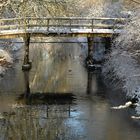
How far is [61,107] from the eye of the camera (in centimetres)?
2411

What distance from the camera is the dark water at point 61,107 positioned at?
1977 centimetres

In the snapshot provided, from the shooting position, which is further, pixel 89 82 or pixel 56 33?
pixel 56 33

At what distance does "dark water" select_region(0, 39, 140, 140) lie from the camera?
19.8 m

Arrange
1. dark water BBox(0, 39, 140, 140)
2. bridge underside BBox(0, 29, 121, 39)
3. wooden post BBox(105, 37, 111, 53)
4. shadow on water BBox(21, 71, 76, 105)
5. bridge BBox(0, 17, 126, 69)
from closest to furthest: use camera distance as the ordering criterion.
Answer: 1. dark water BBox(0, 39, 140, 140)
2. shadow on water BBox(21, 71, 76, 105)
3. bridge underside BBox(0, 29, 121, 39)
4. bridge BBox(0, 17, 126, 69)
5. wooden post BBox(105, 37, 111, 53)

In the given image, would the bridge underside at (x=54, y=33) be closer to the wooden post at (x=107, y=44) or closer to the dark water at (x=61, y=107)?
the wooden post at (x=107, y=44)

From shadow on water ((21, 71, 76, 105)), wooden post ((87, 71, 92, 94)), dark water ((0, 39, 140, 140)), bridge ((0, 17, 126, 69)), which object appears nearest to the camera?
dark water ((0, 39, 140, 140))

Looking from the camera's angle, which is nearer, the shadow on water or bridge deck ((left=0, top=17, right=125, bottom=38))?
the shadow on water

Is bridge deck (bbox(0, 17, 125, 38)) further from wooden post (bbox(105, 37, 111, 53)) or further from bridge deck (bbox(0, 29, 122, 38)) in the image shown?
wooden post (bbox(105, 37, 111, 53))

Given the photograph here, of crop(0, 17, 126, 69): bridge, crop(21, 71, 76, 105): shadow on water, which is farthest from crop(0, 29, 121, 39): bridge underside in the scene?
crop(21, 71, 76, 105): shadow on water

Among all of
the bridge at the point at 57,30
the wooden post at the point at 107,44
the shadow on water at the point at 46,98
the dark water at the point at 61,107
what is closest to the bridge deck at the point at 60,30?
the bridge at the point at 57,30

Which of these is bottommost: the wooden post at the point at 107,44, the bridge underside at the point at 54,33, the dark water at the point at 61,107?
the dark water at the point at 61,107

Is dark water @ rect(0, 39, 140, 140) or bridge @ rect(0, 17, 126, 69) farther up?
bridge @ rect(0, 17, 126, 69)

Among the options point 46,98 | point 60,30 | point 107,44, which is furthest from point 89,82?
point 107,44

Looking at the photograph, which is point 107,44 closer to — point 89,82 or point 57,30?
point 57,30
